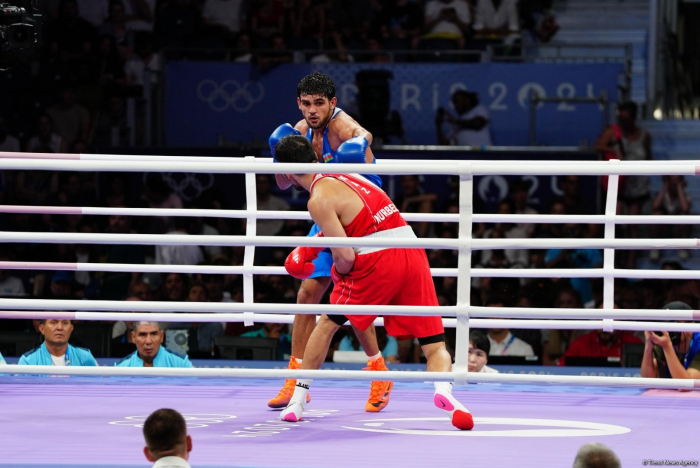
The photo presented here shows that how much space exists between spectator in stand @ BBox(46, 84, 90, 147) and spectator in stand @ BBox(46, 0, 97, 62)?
61 centimetres

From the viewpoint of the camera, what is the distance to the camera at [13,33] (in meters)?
5.67

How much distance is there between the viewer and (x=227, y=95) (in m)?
9.50

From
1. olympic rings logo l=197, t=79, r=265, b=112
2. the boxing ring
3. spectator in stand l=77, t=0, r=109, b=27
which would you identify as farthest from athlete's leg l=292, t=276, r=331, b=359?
spectator in stand l=77, t=0, r=109, b=27

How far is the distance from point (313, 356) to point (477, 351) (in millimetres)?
1490

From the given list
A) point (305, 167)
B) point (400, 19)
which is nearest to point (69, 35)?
point (400, 19)

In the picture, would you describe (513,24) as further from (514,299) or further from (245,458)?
(245,458)

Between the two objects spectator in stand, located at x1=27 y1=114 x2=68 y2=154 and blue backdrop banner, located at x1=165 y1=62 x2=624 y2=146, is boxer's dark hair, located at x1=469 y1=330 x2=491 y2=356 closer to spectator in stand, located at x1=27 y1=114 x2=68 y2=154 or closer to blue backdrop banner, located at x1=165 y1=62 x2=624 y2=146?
blue backdrop banner, located at x1=165 y1=62 x2=624 y2=146

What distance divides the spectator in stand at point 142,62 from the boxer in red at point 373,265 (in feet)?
19.8

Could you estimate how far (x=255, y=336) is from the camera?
650cm

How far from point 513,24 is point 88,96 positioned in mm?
4397

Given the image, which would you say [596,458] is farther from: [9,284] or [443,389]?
[9,284]

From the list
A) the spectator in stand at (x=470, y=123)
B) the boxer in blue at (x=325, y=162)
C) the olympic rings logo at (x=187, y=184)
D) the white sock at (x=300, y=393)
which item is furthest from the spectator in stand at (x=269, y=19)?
the white sock at (x=300, y=393)

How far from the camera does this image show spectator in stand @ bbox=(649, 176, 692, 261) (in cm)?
831

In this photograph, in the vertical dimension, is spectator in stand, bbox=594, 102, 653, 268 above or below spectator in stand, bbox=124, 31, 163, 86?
below
